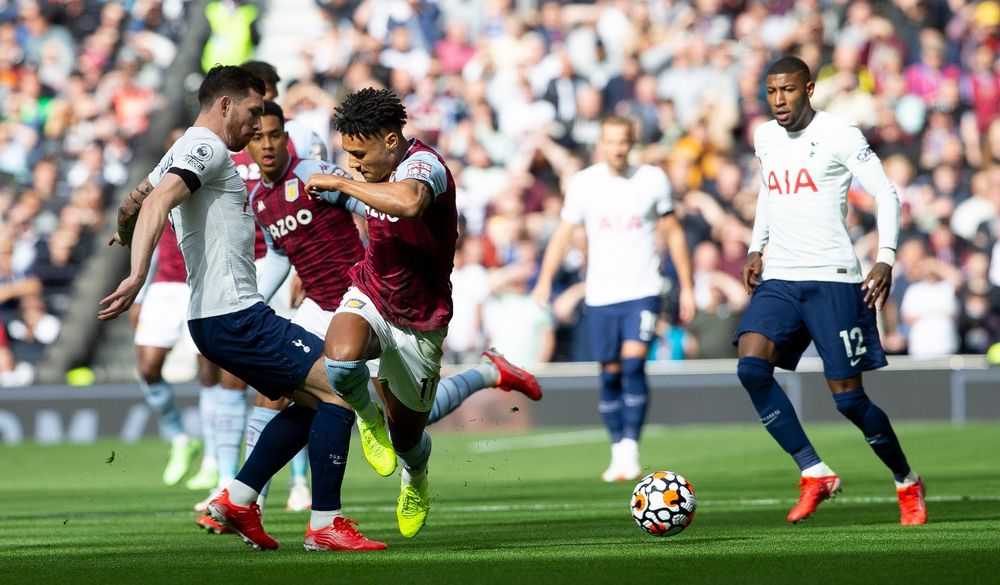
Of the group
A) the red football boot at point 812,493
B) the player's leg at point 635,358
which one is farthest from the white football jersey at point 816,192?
the player's leg at point 635,358

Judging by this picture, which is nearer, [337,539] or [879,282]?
[337,539]

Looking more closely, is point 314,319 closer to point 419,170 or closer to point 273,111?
point 273,111

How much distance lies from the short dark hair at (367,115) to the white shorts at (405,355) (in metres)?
0.83

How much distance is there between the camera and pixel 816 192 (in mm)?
8938

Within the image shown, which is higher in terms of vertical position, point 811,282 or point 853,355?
point 811,282

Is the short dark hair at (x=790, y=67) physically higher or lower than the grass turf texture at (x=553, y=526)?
higher

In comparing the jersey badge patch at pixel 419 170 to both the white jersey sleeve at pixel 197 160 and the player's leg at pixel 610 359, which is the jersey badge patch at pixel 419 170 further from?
the player's leg at pixel 610 359

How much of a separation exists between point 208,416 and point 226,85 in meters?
4.94

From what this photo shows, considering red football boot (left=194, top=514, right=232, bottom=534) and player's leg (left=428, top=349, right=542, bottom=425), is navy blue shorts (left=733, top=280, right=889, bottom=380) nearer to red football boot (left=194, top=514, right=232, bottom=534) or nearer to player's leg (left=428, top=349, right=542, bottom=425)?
player's leg (left=428, top=349, right=542, bottom=425)

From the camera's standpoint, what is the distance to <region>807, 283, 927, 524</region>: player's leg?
8.73 metres

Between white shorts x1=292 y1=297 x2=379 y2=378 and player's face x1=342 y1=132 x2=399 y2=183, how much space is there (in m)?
1.67

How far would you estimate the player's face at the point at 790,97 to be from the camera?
8.84m

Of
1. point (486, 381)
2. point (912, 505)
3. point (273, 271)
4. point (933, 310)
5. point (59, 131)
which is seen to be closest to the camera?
point (912, 505)

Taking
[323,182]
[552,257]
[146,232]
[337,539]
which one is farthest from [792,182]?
[552,257]
